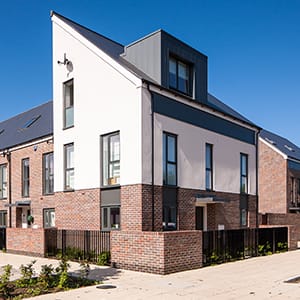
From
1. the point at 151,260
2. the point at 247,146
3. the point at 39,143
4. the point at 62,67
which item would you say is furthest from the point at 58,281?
the point at 247,146

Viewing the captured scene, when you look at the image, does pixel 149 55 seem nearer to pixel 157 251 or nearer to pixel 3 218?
pixel 157 251

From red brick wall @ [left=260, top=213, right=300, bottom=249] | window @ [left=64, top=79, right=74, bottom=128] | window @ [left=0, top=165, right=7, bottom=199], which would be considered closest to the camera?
window @ [left=64, top=79, right=74, bottom=128]

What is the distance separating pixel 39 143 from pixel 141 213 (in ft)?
29.3

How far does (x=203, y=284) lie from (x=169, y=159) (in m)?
6.52

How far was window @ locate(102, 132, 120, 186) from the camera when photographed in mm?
15516

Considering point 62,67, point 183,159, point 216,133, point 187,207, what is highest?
point 62,67

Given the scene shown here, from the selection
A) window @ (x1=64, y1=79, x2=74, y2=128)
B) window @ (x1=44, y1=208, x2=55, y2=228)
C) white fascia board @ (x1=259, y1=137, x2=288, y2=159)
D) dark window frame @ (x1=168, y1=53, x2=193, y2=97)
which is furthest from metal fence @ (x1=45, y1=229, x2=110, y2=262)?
white fascia board @ (x1=259, y1=137, x2=288, y2=159)

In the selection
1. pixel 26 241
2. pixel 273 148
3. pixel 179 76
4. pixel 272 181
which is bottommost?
pixel 26 241

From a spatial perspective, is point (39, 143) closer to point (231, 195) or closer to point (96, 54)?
point (96, 54)

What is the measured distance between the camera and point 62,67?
1817 centimetres

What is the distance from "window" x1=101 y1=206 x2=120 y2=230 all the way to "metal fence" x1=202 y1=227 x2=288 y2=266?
345cm

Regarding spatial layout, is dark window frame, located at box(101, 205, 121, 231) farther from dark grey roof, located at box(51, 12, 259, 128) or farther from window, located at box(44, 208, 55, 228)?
dark grey roof, located at box(51, 12, 259, 128)

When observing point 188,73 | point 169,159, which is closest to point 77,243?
point 169,159

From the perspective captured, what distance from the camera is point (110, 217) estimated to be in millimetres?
15586
